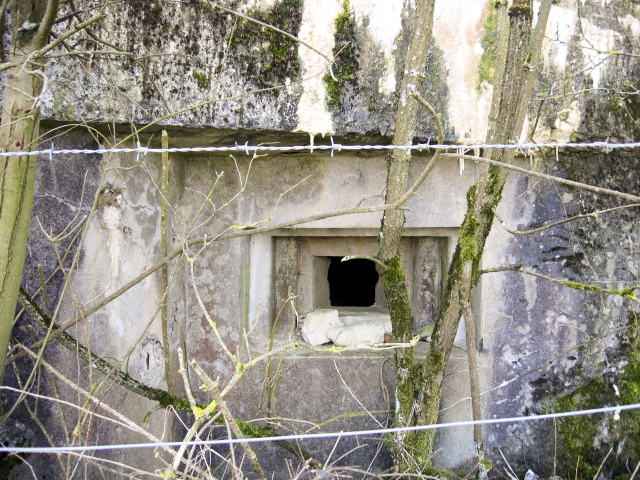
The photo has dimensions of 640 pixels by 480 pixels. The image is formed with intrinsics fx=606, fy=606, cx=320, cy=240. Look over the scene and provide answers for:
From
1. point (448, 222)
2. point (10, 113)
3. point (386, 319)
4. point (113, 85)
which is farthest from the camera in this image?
point (386, 319)

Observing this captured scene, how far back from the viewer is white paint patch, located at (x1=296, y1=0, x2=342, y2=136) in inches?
106

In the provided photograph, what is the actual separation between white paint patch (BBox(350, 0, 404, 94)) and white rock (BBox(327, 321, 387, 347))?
137 centimetres

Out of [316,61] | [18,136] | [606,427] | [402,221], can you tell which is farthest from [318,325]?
[18,136]

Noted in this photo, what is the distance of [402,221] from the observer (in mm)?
2609

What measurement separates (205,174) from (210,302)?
0.66m

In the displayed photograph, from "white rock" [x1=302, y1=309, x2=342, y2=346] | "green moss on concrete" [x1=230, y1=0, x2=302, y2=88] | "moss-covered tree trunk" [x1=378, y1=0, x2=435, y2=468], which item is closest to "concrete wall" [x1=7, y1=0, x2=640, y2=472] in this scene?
"green moss on concrete" [x1=230, y1=0, x2=302, y2=88]

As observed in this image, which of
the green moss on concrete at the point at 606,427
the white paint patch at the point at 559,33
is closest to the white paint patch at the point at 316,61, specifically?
the white paint patch at the point at 559,33

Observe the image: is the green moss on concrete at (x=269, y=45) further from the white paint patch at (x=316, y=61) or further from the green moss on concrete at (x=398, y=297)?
the green moss on concrete at (x=398, y=297)

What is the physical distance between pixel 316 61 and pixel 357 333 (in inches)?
57.1

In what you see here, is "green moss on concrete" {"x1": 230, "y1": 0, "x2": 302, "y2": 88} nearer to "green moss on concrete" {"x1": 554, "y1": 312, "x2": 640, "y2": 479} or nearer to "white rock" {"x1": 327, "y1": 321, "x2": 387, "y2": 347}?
"white rock" {"x1": 327, "y1": 321, "x2": 387, "y2": 347}

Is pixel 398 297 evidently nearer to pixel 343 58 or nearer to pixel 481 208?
pixel 481 208

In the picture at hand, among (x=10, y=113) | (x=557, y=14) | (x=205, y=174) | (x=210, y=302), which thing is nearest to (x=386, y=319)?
(x=210, y=302)

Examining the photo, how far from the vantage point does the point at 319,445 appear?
124 inches

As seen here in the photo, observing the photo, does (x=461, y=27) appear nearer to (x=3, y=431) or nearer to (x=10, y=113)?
(x=10, y=113)
